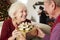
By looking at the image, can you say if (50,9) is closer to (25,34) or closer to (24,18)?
(25,34)

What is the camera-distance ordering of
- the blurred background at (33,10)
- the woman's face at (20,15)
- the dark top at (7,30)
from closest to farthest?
the woman's face at (20,15)
the dark top at (7,30)
the blurred background at (33,10)

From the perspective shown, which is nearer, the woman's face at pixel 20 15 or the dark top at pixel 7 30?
the woman's face at pixel 20 15

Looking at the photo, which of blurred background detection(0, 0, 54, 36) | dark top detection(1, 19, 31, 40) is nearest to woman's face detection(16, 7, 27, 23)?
dark top detection(1, 19, 31, 40)

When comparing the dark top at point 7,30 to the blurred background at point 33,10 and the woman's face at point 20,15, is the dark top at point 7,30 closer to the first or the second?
the woman's face at point 20,15

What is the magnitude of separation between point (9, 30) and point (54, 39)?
1.21 meters

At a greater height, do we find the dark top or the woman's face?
the woman's face

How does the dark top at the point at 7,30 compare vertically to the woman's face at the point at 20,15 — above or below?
below

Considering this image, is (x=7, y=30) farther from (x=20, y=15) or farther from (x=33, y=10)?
(x=33, y=10)

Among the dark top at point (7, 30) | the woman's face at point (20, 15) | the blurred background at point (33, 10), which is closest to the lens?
the woman's face at point (20, 15)

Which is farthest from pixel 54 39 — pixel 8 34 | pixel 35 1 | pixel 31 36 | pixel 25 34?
pixel 35 1

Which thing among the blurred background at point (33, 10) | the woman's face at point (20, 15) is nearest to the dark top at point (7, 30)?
the woman's face at point (20, 15)

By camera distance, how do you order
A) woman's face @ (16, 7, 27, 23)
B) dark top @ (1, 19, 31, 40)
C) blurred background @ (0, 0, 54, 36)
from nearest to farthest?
1. woman's face @ (16, 7, 27, 23)
2. dark top @ (1, 19, 31, 40)
3. blurred background @ (0, 0, 54, 36)

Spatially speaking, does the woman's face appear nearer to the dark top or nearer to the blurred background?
the dark top

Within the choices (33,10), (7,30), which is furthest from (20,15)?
(33,10)
